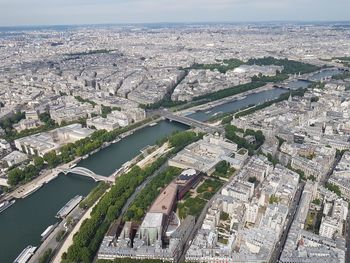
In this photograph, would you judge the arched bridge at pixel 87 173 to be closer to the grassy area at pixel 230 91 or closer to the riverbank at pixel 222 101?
the riverbank at pixel 222 101

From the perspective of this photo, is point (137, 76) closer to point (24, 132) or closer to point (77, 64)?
point (77, 64)

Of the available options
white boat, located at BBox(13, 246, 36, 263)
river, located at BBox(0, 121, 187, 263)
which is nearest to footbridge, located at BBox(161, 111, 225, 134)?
river, located at BBox(0, 121, 187, 263)

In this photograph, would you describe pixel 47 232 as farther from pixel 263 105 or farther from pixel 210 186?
pixel 263 105

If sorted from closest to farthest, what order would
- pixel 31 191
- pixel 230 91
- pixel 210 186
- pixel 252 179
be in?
1. pixel 210 186
2. pixel 252 179
3. pixel 31 191
4. pixel 230 91

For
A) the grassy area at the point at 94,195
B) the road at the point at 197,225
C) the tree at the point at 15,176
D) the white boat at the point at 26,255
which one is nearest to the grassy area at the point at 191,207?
the road at the point at 197,225

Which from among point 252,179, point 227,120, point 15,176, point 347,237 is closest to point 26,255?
point 15,176

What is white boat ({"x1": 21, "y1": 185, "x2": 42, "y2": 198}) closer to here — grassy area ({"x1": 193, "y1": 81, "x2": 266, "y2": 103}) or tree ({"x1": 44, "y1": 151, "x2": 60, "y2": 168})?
tree ({"x1": 44, "y1": 151, "x2": 60, "y2": 168})

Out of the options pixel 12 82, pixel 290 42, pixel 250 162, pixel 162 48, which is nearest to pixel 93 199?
pixel 250 162
